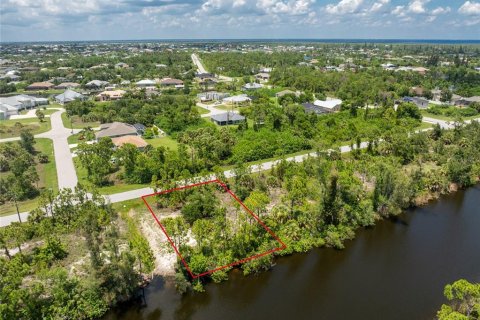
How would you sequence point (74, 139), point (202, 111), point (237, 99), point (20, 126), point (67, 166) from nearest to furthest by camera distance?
point (67, 166) → point (74, 139) → point (20, 126) → point (202, 111) → point (237, 99)

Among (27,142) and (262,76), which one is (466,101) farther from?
(27,142)

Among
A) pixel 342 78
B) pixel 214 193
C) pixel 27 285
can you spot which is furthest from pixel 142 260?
pixel 342 78

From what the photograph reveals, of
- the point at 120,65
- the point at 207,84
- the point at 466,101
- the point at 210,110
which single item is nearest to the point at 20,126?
the point at 210,110

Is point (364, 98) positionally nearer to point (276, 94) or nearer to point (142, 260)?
point (276, 94)

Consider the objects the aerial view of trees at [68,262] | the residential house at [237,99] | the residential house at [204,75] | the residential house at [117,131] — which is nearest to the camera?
the aerial view of trees at [68,262]

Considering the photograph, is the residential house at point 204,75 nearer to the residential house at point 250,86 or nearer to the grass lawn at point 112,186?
the residential house at point 250,86

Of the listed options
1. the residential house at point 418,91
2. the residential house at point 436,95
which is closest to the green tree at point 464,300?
the residential house at point 418,91
